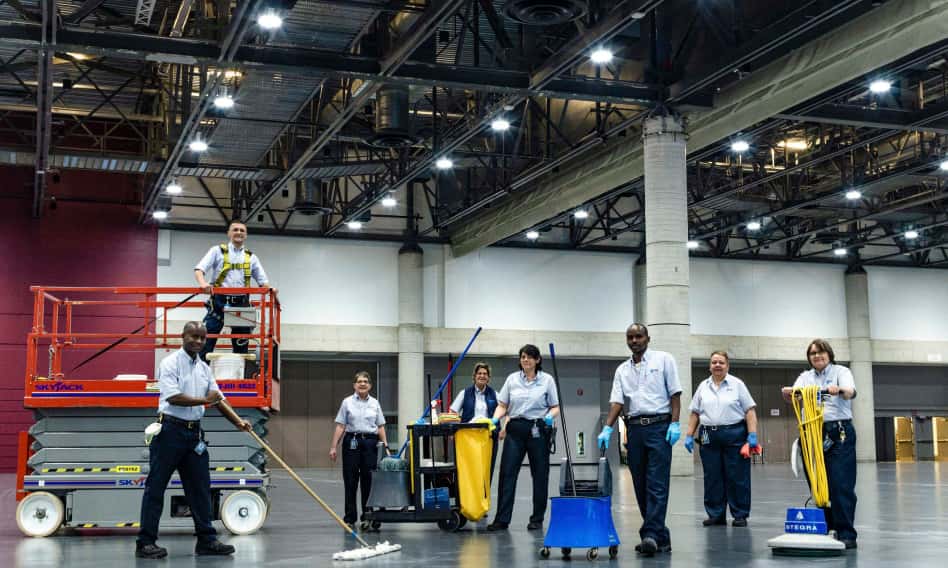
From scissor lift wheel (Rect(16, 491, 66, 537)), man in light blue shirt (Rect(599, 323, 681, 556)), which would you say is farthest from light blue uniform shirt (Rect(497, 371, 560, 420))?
scissor lift wheel (Rect(16, 491, 66, 537))

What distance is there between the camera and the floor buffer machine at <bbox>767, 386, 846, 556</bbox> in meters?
9.54

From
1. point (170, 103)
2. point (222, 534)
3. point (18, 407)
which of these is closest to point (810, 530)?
point (222, 534)

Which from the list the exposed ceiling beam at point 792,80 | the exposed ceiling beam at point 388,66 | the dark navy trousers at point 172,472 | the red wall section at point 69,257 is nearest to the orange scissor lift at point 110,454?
the dark navy trousers at point 172,472

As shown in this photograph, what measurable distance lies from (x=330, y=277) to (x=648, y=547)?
29.2 meters

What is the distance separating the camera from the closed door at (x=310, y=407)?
38.8m

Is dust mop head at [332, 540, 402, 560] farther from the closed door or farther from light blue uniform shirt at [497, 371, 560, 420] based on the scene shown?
the closed door

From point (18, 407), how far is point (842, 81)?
26.7 metres

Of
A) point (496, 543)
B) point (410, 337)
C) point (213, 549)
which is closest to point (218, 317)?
point (213, 549)

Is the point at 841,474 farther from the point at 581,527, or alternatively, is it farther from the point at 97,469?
the point at 97,469

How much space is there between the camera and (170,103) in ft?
83.8

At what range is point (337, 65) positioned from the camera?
67.3ft

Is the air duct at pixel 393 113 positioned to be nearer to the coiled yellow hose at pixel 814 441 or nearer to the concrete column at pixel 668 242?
the concrete column at pixel 668 242

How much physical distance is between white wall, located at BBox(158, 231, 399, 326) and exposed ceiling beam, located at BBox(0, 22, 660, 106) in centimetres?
1705

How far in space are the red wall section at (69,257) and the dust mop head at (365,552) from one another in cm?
2587
